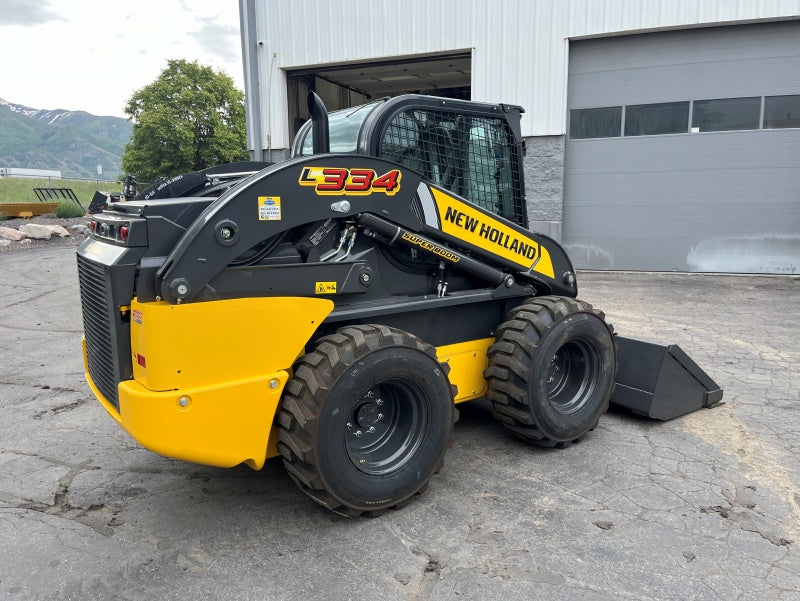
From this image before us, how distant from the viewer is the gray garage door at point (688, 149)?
11719mm

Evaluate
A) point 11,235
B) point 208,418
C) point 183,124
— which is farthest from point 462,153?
point 183,124

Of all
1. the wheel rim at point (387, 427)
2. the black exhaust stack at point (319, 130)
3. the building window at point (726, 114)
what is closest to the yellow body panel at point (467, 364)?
the wheel rim at point (387, 427)

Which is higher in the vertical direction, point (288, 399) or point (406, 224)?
point (406, 224)

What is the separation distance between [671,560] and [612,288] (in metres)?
8.94

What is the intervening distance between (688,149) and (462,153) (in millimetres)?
9794

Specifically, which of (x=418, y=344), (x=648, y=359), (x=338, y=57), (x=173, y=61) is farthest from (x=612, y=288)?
(x=173, y=61)

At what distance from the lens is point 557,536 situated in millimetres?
3201

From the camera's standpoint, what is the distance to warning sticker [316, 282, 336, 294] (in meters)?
3.37

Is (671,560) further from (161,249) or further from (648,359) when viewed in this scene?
(161,249)

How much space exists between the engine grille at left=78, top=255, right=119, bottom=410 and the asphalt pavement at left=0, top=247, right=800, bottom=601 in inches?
28.9

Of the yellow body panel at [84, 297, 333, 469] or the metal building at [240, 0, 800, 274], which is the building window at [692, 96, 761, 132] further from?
the yellow body panel at [84, 297, 333, 469]

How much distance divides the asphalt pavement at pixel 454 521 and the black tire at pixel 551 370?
0.76 ft

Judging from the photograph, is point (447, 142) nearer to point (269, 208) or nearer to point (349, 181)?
point (349, 181)

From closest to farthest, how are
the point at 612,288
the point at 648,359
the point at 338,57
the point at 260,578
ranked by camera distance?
1. the point at 260,578
2. the point at 648,359
3. the point at 612,288
4. the point at 338,57
